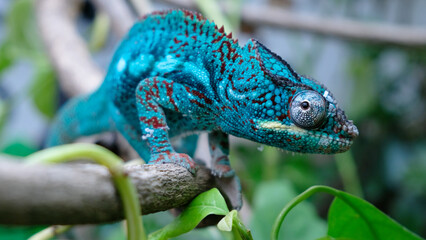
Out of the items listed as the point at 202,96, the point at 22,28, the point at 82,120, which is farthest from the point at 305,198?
the point at 22,28

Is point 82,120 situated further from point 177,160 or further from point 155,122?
point 177,160

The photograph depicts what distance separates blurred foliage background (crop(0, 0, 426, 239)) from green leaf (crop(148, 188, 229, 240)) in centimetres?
174

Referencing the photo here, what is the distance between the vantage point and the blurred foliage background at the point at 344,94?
8.88 feet

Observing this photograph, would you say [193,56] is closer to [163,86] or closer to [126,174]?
[163,86]

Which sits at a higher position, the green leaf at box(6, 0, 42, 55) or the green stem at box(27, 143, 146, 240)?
the green leaf at box(6, 0, 42, 55)

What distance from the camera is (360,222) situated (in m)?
0.94

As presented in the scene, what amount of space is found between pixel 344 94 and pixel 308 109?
12.8 feet

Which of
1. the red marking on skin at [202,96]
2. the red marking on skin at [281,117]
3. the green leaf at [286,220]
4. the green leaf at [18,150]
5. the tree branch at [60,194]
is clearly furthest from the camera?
the green leaf at [18,150]

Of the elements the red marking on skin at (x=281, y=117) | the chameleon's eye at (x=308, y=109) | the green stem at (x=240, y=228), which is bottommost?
the green stem at (x=240, y=228)

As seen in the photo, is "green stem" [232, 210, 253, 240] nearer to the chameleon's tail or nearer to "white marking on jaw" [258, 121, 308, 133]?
"white marking on jaw" [258, 121, 308, 133]

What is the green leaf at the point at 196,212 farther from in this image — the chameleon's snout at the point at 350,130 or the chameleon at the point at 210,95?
the chameleon's snout at the point at 350,130

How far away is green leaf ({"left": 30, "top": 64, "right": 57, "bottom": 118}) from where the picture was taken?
8.02 ft

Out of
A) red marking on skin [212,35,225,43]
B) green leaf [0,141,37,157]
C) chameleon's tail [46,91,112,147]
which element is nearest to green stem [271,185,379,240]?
red marking on skin [212,35,225,43]

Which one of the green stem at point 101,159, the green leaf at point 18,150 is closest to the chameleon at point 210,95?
the green stem at point 101,159
